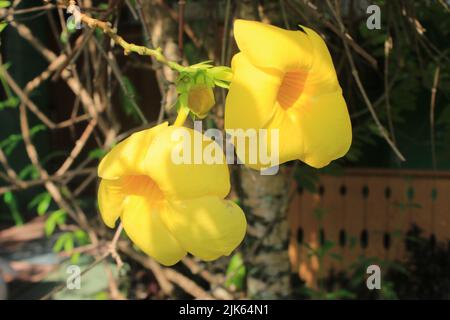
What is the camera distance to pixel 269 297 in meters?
1.43

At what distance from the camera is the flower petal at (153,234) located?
43 centimetres

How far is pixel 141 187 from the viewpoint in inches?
18.3

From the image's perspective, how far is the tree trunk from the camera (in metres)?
1.41

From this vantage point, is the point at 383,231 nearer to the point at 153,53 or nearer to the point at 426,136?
the point at 426,136

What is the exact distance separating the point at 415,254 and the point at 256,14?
2120mm

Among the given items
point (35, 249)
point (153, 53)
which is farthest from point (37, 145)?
point (153, 53)

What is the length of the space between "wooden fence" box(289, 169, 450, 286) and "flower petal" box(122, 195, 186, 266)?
2509mm

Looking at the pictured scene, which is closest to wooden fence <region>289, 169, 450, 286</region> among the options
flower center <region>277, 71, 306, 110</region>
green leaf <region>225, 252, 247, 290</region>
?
green leaf <region>225, 252, 247, 290</region>

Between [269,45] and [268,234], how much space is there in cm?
107

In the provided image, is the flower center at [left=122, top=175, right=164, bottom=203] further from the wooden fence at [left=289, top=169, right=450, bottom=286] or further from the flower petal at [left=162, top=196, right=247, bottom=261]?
the wooden fence at [left=289, top=169, right=450, bottom=286]

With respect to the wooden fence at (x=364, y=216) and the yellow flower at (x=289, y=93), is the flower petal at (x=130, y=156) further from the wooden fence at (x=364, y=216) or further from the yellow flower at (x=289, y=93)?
the wooden fence at (x=364, y=216)

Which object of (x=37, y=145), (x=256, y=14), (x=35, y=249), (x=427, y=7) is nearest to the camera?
(x=256, y=14)
